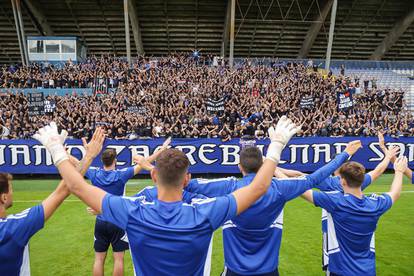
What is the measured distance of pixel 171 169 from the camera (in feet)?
8.70

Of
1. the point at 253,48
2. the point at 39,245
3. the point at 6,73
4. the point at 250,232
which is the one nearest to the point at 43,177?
the point at 39,245

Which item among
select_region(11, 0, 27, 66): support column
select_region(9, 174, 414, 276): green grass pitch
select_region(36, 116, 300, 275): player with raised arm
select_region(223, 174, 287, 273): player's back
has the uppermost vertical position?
select_region(11, 0, 27, 66): support column

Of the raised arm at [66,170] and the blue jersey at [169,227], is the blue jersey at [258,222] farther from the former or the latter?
the raised arm at [66,170]

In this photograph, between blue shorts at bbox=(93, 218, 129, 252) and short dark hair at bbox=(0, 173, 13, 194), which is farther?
blue shorts at bbox=(93, 218, 129, 252)

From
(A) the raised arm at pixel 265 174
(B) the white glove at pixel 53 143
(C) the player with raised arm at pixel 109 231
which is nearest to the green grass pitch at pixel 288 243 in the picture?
(C) the player with raised arm at pixel 109 231

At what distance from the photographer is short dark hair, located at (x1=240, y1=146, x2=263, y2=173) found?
369 cm

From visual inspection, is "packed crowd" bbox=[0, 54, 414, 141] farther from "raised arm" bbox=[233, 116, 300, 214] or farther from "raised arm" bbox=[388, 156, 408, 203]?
"raised arm" bbox=[233, 116, 300, 214]

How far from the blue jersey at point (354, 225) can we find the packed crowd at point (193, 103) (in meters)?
12.9

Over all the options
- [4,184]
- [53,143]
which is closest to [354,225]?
[53,143]

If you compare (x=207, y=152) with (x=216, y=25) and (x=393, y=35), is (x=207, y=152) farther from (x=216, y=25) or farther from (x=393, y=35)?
(x=393, y=35)

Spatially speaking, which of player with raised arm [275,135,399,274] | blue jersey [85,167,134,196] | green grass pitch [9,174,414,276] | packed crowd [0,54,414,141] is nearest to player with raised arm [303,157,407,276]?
player with raised arm [275,135,399,274]

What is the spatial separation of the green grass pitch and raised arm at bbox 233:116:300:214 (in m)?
4.75

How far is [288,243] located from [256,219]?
5.35 metres

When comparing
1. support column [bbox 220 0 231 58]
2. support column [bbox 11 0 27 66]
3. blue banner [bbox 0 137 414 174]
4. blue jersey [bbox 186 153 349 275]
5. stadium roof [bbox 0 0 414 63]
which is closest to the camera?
blue jersey [bbox 186 153 349 275]
